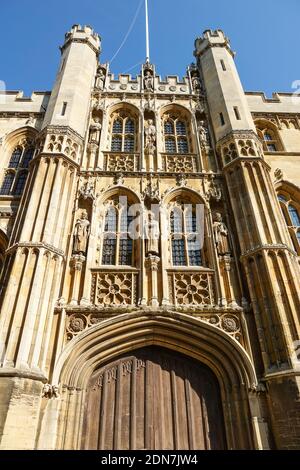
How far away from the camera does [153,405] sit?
25.9ft

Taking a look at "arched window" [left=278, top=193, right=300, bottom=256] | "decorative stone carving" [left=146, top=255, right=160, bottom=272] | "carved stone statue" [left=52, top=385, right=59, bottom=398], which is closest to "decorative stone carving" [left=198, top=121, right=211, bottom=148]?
"arched window" [left=278, top=193, right=300, bottom=256]

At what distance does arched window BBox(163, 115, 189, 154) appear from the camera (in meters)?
13.6

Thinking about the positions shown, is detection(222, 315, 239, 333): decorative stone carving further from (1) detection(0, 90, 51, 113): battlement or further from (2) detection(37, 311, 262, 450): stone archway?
(1) detection(0, 90, 51, 113): battlement

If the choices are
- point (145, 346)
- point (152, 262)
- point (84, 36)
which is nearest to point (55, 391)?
point (145, 346)

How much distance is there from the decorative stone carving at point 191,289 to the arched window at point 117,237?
1495mm

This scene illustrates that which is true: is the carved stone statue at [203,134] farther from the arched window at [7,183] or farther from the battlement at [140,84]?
the arched window at [7,183]

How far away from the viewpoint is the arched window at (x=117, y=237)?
10133mm

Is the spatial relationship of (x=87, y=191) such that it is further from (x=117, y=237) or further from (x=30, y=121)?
(x=30, y=121)

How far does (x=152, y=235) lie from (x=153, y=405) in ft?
14.6

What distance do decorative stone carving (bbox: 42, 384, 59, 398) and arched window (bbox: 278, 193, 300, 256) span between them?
7891 millimetres

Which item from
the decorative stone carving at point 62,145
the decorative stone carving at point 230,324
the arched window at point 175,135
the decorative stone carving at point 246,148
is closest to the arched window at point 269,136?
the decorative stone carving at point 246,148

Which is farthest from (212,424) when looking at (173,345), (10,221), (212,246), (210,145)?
(210,145)

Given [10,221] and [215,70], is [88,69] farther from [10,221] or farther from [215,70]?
[10,221]

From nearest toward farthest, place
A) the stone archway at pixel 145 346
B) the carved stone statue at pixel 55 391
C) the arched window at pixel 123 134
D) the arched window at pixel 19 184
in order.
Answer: the stone archway at pixel 145 346 → the carved stone statue at pixel 55 391 → the arched window at pixel 19 184 → the arched window at pixel 123 134
